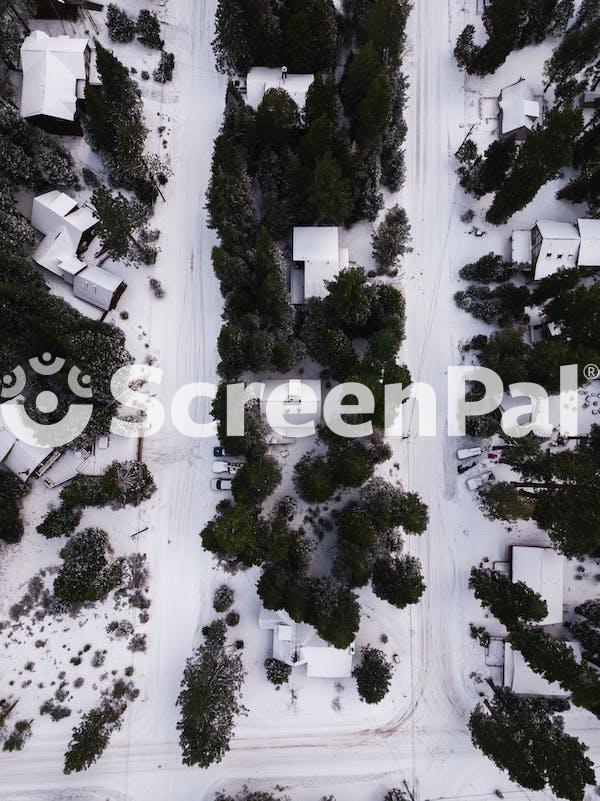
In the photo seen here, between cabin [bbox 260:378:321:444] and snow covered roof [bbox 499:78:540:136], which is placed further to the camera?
snow covered roof [bbox 499:78:540:136]

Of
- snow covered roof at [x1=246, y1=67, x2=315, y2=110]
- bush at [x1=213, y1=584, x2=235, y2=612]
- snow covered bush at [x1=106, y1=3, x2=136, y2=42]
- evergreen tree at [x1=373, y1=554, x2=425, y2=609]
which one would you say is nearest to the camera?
evergreen tree at [x1=373, y1=554, x2=425, y2=609]

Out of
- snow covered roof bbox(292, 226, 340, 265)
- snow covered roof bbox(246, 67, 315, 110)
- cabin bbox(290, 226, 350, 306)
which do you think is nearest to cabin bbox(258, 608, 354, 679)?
cabin bbox(290, 226, 350, 306)

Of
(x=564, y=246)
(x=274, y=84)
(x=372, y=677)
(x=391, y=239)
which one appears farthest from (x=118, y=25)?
(x=372, y=677)

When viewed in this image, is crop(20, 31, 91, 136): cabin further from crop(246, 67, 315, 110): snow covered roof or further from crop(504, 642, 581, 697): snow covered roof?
crop(504, 642, 581, 697): snow covered roof

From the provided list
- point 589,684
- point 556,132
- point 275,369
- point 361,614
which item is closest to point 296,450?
point 275,369

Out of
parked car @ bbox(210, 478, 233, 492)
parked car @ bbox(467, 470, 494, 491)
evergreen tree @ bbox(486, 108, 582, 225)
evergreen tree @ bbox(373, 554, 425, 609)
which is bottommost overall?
evergreen tree @ bbox(373, 554, 425, 609)

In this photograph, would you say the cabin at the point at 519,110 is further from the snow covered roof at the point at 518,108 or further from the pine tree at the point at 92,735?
the pine tree at the point at 92,735

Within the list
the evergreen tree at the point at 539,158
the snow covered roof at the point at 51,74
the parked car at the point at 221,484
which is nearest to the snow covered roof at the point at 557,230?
the evergreen tree at the point at 539,158
